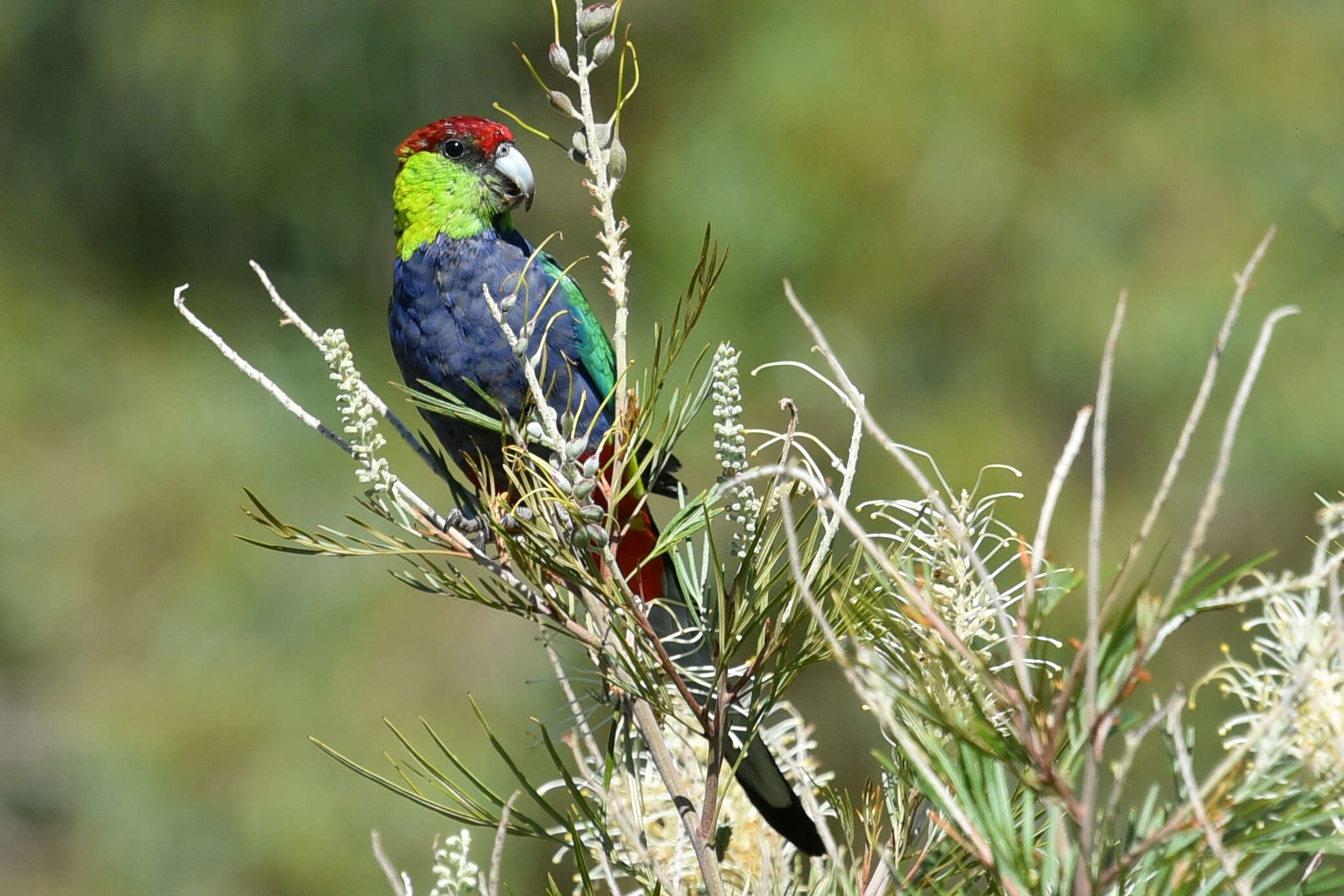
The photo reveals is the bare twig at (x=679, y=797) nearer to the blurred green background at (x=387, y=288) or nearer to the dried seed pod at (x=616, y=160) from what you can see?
the dried seed pod at (x=616, y=160)

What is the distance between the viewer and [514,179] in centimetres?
209

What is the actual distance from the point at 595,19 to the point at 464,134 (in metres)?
1.25

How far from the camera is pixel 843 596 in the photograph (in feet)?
2.64

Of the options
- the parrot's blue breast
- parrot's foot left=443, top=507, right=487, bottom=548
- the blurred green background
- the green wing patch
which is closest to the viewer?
parrot's foot left=443, top=507, right=487, bottom=548

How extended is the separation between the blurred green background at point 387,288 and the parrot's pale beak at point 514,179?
2016mm

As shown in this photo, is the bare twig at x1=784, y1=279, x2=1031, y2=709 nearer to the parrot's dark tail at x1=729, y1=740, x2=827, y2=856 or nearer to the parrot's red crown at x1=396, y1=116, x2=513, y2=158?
the parrot's dark tail at x1=729, y1=740, x2=827, y2=856

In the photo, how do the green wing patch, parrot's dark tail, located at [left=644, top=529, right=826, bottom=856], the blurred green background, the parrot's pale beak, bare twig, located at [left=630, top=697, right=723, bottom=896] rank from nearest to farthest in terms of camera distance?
bare twig, located at [left=630, top=697, right=723, bottom=896] < parrot's dark tail, located at [left=644, top=529, right=826, bottom=856] < the green wing patch < the parrot's pale beak < the blurred green background

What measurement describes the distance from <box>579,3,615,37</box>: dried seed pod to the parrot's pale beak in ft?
3.74

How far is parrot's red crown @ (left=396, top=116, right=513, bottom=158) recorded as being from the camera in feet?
7.02

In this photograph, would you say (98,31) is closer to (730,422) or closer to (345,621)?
(345,621)

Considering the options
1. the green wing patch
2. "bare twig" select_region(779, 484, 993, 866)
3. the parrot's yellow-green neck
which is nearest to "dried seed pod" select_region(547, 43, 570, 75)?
"bare twig" select_region(779, 484, 993, 866)

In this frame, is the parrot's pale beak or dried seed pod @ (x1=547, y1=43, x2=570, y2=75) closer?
dried seed pod @ (x1=547, y1=43, x2=570, y2=75)

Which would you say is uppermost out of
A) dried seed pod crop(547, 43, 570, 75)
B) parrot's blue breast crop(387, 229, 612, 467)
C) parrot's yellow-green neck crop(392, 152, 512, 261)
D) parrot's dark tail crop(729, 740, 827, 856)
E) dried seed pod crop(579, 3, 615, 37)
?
parrot's yellow-green neck crop(392, 152, 512, 261)

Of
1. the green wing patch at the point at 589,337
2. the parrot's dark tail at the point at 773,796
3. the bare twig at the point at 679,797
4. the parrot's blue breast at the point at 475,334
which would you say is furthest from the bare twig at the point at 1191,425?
the green wing patch at the point at 589,337
